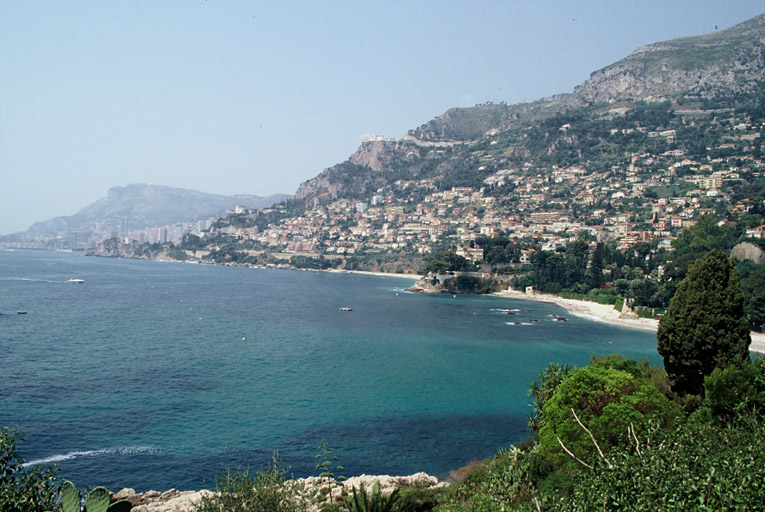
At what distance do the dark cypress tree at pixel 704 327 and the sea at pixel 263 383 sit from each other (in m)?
5.37

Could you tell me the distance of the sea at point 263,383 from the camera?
1588 cm

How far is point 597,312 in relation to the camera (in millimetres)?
50656

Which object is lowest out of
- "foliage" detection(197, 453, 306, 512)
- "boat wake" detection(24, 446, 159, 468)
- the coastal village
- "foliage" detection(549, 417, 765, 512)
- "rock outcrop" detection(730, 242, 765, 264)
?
"boat wake" detection(24, 446, 159, 468)

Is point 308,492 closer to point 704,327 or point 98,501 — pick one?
point 98,501

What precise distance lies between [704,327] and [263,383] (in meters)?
16.6

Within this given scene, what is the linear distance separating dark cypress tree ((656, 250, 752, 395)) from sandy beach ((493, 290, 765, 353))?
19.5 metres

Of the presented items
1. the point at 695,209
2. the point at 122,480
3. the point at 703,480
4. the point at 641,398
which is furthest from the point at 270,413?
the point at 695,209

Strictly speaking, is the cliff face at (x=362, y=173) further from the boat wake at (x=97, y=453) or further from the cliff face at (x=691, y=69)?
the boat wake at (x=97, y=453)

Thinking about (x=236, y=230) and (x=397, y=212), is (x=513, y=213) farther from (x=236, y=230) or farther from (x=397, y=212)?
(x=236, y=230)

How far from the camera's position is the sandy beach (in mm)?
36022

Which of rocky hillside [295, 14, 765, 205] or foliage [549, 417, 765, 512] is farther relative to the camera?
rocky hillside [295, 14, 765, 205]

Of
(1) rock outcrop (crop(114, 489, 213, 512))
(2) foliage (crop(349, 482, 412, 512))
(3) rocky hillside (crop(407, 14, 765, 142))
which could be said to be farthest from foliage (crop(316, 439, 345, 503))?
(3) rocky hillside (crop(407, 14, 765, 142))

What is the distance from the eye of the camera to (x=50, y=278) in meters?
71.5

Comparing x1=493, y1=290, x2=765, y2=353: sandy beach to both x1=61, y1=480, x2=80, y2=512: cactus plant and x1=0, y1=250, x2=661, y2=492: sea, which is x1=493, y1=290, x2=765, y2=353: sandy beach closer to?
x1=0, y1=250, x2=661, y2=492: sea
